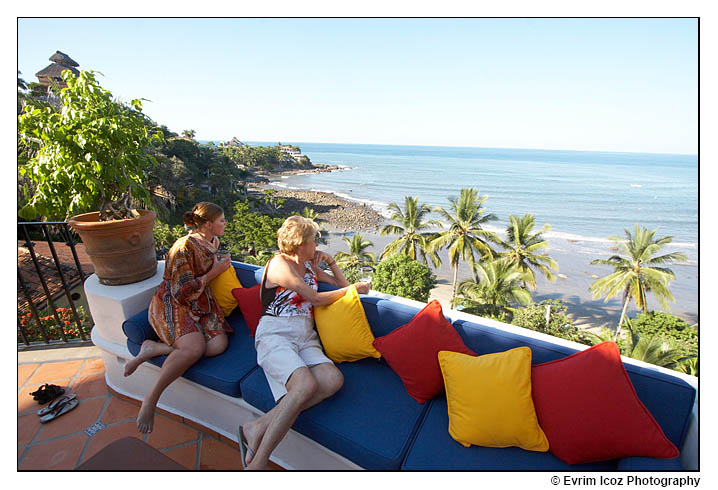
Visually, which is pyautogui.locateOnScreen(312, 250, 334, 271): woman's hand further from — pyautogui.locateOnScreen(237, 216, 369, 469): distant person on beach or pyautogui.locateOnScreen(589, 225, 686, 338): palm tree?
pyautogui.locateOnScreen(589, 225, 686, 338): palm tree

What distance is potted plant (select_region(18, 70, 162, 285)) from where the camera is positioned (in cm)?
212

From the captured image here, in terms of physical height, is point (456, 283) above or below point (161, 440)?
below

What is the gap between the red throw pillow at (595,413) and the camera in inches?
54.7

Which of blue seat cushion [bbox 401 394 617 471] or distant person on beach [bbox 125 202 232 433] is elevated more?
distant person on beach [bbox 125 202 232 433]

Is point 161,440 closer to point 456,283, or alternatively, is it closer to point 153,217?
point 153,217

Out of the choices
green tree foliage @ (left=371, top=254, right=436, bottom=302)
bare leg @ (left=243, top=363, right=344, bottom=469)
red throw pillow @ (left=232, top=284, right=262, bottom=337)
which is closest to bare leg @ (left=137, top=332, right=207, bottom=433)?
red throw pillow @ (left=232, top=284, right=262, bottom=337)

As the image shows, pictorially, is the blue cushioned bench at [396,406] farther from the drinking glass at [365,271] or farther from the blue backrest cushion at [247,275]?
the drinking glass at [365,271]

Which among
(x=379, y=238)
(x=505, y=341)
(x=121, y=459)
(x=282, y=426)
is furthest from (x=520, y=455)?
(x=379, y=238)

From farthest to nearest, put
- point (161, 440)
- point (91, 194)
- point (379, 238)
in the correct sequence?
point (379, 238) → point (91, 194) → point (161, 440)

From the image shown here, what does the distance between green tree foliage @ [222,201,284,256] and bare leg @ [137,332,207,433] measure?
2422 centimetres

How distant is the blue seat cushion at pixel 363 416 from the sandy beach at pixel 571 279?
2019 cm
